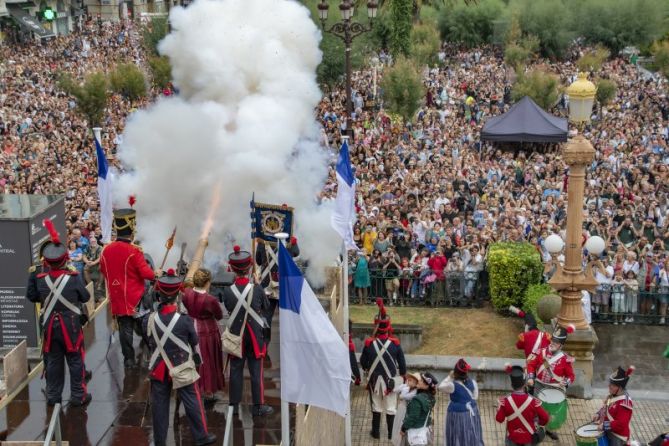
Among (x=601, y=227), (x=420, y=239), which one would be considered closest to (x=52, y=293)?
(x=420, y=239)

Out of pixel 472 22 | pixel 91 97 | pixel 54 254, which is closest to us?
pixel 54 254

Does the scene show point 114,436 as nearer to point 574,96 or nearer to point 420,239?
point 574,96

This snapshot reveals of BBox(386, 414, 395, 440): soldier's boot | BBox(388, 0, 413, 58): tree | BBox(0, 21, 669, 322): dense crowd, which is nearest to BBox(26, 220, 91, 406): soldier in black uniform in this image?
BBox(386, 414, 395, 440): soldier's boot

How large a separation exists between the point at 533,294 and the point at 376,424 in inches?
183

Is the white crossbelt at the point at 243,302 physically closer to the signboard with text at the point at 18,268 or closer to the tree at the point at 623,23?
the signboard with text at the point at 18,268

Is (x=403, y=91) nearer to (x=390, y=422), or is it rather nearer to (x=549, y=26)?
(x=390, y=422)

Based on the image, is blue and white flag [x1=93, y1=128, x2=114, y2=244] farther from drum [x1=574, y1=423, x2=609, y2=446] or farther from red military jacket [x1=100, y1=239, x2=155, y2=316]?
drum [x1=574, y1=423, x2=609, y2=446]

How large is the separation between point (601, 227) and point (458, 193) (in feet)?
12.0

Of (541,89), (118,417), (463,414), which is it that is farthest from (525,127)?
(118,417)

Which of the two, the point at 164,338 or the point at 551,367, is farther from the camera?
the point at 551,367

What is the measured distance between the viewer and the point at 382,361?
1055 centimetres

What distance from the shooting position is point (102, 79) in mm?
27172

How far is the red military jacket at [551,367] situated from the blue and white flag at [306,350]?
12.5 ft

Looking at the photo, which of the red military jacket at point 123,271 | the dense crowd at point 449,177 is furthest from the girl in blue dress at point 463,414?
the dense crowd at point 449,177
